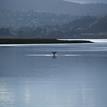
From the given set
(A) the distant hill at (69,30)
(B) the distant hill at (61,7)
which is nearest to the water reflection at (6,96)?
(A) the distant hill at (69,30)

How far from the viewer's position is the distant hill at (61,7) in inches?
2179

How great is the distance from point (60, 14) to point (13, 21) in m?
6.69

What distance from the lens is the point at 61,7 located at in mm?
57656

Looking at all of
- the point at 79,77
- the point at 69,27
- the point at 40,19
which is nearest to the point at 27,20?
the point at 40,19

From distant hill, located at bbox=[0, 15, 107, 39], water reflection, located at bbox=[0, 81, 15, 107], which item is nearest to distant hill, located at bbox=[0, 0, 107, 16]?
distant hill, located at bbox=[0, 15, 107, 39]

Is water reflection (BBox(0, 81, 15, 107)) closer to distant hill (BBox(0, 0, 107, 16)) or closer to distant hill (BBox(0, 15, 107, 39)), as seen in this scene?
distant hill (BBox(0, 15, 107, 39))

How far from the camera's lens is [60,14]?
185ft

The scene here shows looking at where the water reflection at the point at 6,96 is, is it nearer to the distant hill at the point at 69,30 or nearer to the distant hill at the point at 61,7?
the distant hill at the point at 69,30

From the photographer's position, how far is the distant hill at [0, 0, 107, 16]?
55344 millimetres

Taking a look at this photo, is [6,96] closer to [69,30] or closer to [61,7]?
[69,30]

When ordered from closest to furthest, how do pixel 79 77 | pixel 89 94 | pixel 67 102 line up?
pixel 67 102 < pixel 89 94 < pixel 79 77

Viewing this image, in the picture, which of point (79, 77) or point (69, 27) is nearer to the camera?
point (79, 77)

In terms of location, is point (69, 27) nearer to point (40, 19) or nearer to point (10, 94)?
point (40, 19)

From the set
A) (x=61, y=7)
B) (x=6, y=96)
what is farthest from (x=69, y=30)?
(x=6, y=96)
